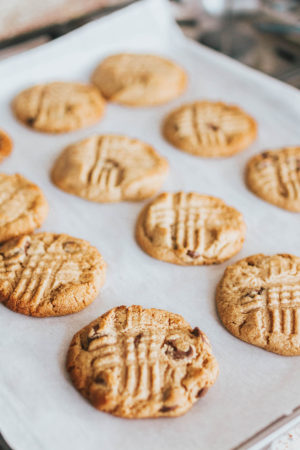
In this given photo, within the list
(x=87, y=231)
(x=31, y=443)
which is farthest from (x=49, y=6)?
(x=31, y=443)

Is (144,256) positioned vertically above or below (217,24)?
above

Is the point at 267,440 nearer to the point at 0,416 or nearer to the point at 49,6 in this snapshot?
the point at 0,416

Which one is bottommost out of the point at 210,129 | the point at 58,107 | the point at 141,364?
the point at 210,129

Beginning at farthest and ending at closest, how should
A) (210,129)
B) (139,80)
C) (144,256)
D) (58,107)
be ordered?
(139,80) → (58,107) → (210,129) → (144,256)

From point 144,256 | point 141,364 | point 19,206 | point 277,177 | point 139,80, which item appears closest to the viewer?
point 141,364

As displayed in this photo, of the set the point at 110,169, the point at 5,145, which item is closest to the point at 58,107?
the point at 5,145

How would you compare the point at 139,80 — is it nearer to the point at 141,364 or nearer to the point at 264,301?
the point at 264,301

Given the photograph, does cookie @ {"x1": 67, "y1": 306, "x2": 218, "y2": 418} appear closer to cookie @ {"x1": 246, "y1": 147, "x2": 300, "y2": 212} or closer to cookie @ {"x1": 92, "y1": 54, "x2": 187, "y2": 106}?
cookie @ {"x1": 246, "y1": 147, "x2": 300, "y2": 212}
